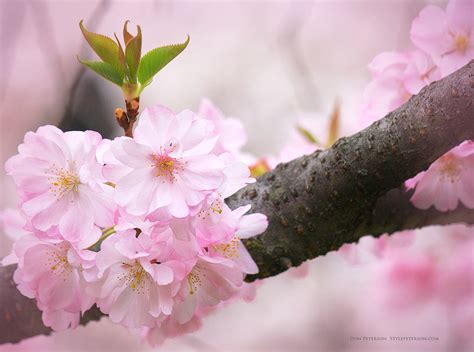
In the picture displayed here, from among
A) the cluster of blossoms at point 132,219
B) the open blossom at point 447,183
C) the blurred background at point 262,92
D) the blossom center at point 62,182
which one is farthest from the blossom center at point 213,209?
the blurred background at point 262,92

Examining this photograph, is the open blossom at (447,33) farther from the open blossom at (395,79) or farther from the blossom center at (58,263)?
the blossom center at (58,263)

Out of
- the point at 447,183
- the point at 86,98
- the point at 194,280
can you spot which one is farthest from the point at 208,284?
the point at 86,98

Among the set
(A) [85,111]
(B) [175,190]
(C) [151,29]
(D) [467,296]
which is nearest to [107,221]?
(B) [175,190]

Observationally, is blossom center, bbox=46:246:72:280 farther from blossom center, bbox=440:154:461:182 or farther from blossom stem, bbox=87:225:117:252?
blossom center, bbox=440:154:461:182

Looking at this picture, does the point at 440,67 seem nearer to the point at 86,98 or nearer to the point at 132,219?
the point at 132,219

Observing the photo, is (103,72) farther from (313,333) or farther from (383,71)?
(313,333)
